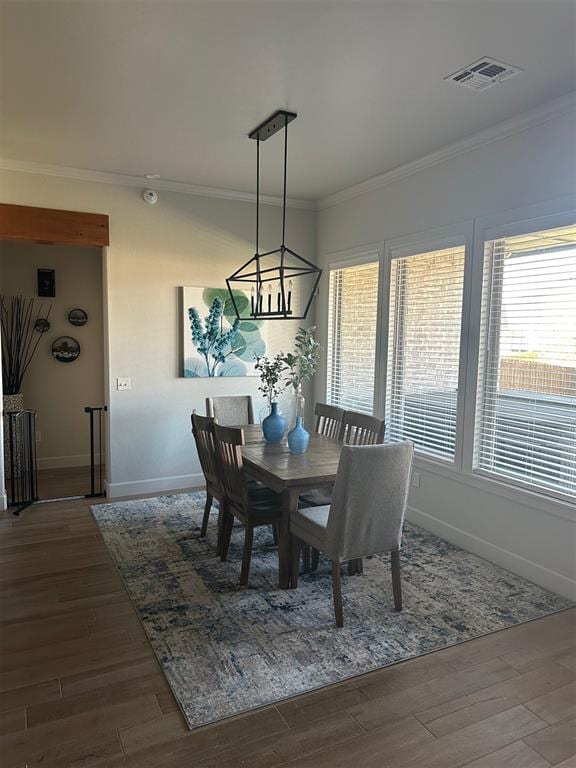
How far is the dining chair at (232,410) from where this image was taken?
4.74 metres

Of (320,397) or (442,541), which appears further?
(320,397)

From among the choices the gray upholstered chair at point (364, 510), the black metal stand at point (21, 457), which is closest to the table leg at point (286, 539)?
the gray upholstered chair at point (364, 510)

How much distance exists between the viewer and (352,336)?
5.39m

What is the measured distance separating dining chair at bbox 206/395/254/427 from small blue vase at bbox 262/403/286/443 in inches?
34.3

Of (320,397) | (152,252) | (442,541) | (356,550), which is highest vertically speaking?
(152,252)

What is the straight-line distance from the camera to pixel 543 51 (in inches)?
104

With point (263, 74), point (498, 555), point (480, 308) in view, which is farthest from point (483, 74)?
point (498, 555)

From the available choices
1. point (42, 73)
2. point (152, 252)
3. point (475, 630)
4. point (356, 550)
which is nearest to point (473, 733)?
point (475, 630)

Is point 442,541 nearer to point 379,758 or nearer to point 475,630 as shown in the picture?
point 475,630

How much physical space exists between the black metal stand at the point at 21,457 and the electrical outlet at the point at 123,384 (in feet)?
2.58

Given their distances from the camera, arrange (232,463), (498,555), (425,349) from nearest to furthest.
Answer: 1. (232,463)
2. (498,555)
3. (425,349)

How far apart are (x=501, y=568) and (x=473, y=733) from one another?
1695 millimetres

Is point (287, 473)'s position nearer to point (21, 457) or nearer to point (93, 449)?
point (93, 449)

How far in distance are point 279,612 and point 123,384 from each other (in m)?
2.85
